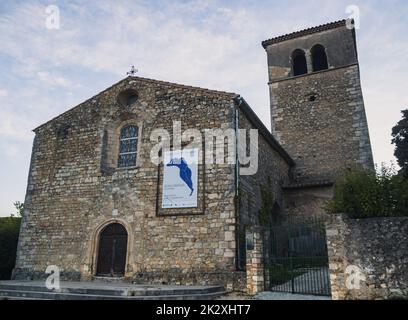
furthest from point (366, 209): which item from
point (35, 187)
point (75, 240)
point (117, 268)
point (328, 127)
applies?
point (35, 187)

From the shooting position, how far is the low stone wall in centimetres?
718

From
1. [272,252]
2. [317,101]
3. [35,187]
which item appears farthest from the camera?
[317,101]

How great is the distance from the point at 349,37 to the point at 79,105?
14.7 metres

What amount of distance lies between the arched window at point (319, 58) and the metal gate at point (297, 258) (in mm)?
13232

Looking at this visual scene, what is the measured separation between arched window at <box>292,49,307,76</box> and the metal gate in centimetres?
1326

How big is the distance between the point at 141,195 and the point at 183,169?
167cm

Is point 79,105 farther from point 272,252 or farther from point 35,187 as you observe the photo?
point 272,252

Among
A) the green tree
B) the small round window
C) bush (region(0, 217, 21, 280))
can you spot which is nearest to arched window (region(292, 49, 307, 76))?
the green tree

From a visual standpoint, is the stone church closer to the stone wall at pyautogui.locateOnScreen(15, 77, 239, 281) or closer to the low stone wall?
the stone wall at pyautogui.locateOnScreen(15, 77, 239, 281)

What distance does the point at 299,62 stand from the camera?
20.5m

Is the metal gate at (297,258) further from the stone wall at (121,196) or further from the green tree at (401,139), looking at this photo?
the green tree at (401,139)

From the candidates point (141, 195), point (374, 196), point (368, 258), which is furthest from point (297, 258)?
point (141, 195)

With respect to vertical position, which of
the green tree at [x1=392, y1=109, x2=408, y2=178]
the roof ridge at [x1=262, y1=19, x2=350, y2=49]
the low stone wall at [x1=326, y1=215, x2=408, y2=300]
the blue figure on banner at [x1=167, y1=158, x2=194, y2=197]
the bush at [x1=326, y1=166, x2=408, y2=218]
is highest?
the roof ridge at [x1=262, y1=19, x2=350, y2=49]

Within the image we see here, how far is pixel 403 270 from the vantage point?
23.3 feet
